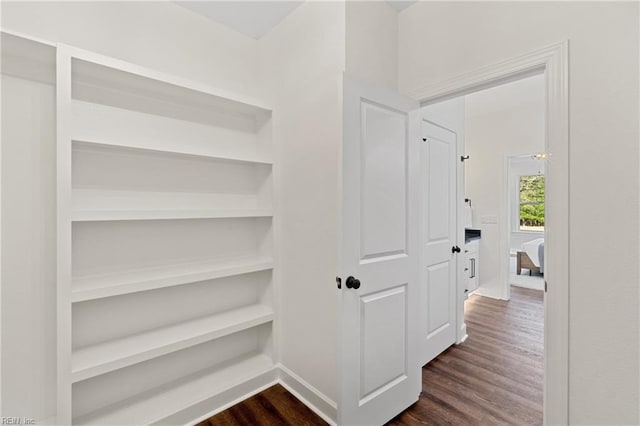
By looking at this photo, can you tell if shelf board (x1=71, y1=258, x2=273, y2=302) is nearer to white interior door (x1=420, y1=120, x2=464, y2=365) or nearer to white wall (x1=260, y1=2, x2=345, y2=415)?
white wall (x1=260, y1=2, x2=345, y2=415)

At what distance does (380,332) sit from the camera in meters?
1.75

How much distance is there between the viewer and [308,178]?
6.64 ft

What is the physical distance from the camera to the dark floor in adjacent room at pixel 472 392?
1868 millimetres

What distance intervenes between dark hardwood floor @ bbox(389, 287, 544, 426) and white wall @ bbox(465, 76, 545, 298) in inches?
37.8

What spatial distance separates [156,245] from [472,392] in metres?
2.49

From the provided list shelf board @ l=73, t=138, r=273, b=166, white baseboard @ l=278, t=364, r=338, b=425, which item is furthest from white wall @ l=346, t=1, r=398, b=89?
white baseboard @ l=278, t=364, r=338, b=425

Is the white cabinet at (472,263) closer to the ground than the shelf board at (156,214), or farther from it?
closer to the ground

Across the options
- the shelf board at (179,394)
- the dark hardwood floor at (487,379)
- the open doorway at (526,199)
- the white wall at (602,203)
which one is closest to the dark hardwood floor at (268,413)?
the shelf board at (179,394)

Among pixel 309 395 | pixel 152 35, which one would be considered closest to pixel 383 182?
pixel 309 395

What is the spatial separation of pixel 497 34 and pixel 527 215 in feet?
25.0

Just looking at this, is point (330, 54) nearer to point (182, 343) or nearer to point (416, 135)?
point (416, 135)

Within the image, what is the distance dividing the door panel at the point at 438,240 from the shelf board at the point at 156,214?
1343 mm

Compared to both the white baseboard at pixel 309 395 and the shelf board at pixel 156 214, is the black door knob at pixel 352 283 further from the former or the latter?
the shelf board at pixel 156 214

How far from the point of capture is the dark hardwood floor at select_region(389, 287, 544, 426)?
74.5 inches
